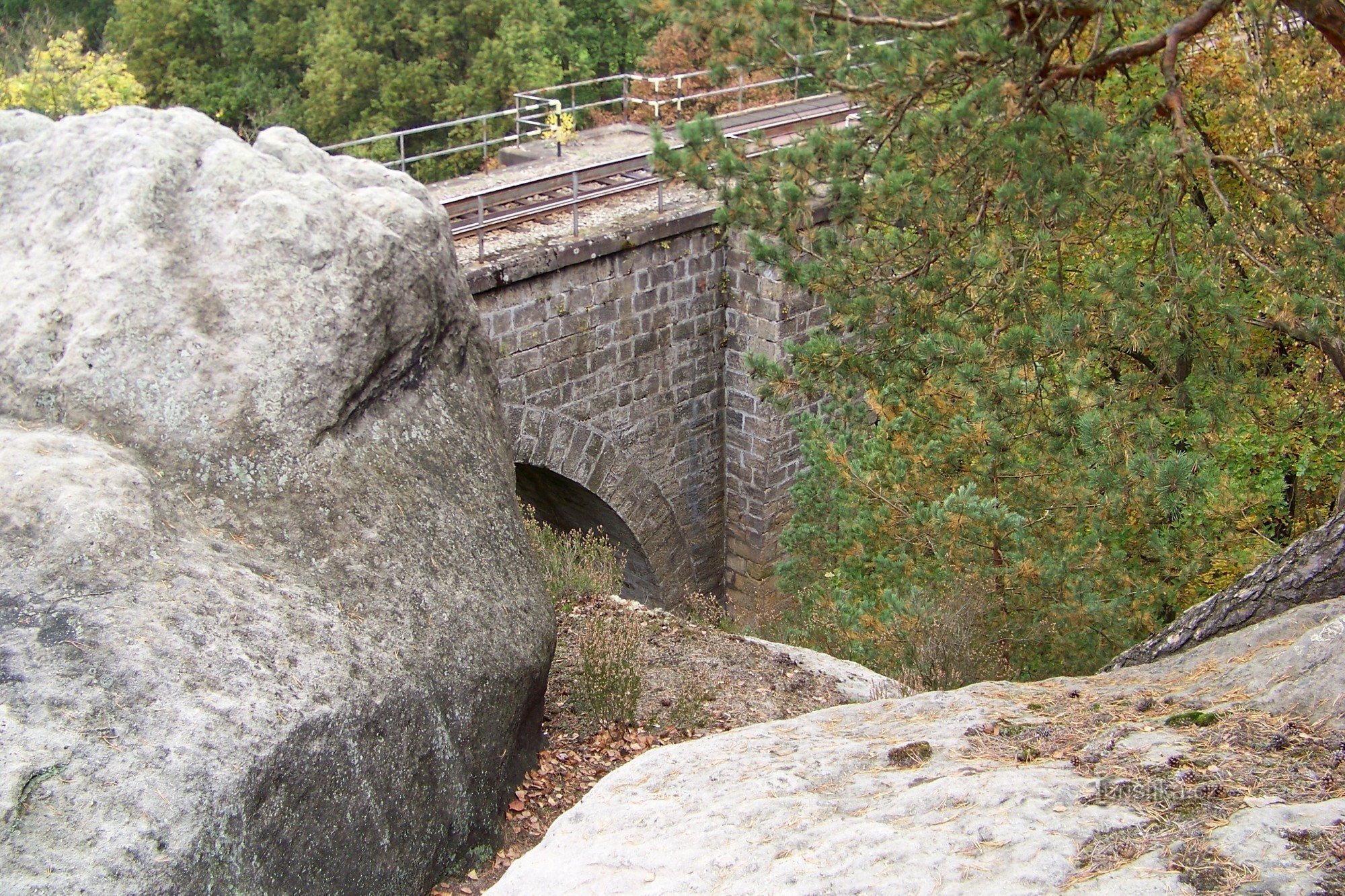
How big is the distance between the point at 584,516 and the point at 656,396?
162 cm

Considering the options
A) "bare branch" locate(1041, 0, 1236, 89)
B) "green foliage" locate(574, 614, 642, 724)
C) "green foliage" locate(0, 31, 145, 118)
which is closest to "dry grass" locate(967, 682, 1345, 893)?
"green foliage" locate(574, 614, 642, 724)

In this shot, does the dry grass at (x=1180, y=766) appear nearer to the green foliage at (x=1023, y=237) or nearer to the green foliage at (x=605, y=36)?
the green foliage at (x=1023, y=237)

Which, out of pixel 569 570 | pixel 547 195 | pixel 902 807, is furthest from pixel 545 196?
pixel 902 807

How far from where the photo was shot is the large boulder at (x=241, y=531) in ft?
10.4

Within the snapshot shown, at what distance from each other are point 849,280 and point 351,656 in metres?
3.27

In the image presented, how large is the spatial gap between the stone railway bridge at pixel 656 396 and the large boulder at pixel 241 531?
6.11 m

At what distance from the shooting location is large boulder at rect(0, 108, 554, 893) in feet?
10.4

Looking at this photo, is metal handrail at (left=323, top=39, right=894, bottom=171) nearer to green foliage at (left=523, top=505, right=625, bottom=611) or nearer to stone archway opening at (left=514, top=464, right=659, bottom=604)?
green foliage at (left=523, top=505, right=625, bottom=611)

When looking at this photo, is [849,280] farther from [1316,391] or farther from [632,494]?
[632,494]

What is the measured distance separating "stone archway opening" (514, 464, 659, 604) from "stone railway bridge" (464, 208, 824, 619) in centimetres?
2

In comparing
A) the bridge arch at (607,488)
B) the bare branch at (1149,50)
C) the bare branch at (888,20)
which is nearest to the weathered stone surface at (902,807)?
the bare branch at (1149,50)

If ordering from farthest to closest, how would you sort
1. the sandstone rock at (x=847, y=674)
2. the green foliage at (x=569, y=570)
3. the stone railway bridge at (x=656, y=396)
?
the stone railway bridge at (x=656, y=396), the green foliage at (x=569, y=570), the sandstone rock at (x=847, y=674)

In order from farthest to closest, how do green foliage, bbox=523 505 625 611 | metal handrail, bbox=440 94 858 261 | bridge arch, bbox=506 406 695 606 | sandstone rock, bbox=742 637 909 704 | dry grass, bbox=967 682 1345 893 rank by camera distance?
bridge arch, bbox=506 406 695 606
metal handrail, bbox=440 94 858 261
green foliage, bbox=523 505 625 611
sandstone rock, bbox=742 637 909 704
dry grass, bbox=967 682 1345 893

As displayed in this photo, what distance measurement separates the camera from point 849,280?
602cm
